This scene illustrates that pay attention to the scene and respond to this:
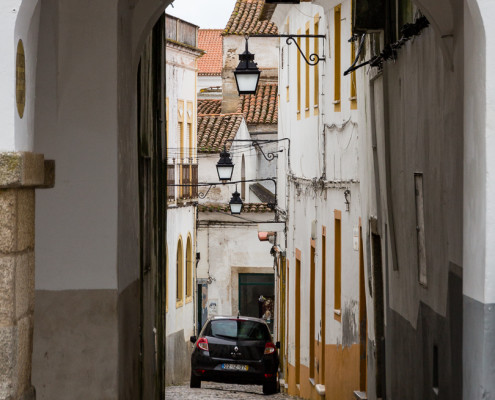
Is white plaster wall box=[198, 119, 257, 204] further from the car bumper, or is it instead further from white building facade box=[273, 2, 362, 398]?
the car bumper

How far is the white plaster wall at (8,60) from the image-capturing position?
5.84 metres

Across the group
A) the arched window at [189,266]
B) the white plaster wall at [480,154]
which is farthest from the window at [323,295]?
the arched window at [189,266]

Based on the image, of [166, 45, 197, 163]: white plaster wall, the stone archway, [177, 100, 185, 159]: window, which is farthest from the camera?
[177, 100, 185, 159]: window

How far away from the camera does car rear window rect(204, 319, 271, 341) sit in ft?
68.5

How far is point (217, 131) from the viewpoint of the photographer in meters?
41.4

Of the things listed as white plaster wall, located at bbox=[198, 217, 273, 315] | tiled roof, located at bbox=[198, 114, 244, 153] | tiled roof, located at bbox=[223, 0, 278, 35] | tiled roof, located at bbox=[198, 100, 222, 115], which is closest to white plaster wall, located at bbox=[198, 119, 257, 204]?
tiled roof, located at bbox=[198, 114, 244, 153]

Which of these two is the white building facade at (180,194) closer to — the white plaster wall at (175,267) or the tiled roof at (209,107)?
the white plaster wall at (175,267)

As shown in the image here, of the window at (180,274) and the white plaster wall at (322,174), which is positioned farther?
the window at (180,274)

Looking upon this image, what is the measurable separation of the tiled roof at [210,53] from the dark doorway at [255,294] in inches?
1023

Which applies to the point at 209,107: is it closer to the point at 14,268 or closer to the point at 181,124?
the point at 181,124

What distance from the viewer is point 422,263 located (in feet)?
35.2

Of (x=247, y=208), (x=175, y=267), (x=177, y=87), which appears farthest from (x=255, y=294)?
(x=177, y=87)

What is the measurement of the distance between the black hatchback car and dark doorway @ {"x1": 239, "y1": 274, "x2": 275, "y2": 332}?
20.1m

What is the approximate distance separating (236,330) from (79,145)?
12.8 meters
